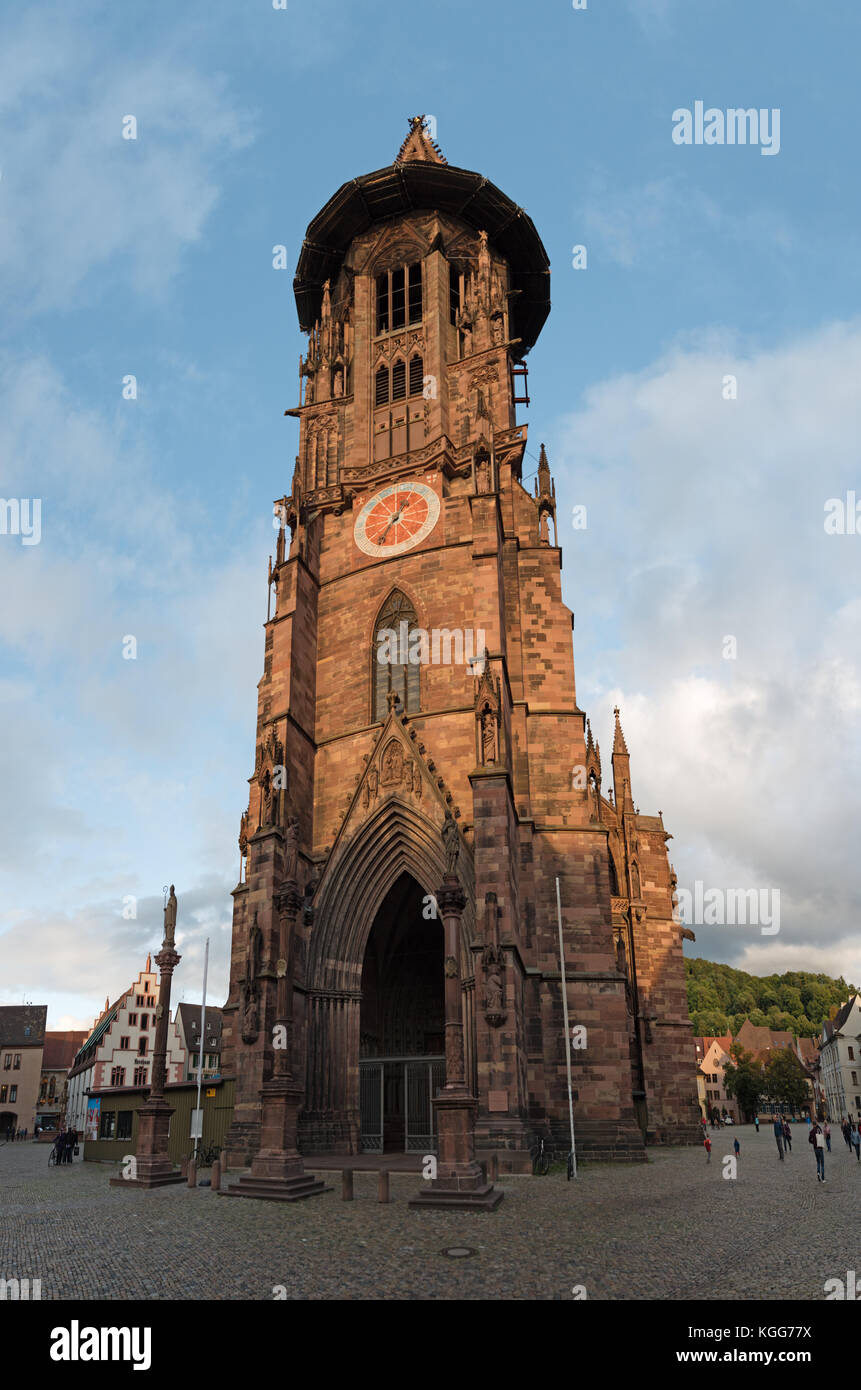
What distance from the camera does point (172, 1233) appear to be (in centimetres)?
1081

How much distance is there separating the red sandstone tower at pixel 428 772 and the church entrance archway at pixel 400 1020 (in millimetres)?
79

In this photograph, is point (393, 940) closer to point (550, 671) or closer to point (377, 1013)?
point (377, 1013)

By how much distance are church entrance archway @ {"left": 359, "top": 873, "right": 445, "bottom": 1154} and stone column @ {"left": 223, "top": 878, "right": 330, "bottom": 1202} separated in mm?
8084

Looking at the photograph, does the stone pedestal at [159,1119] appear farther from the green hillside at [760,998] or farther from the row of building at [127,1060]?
the green hillside at [760,998]

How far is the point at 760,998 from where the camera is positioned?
125 metres

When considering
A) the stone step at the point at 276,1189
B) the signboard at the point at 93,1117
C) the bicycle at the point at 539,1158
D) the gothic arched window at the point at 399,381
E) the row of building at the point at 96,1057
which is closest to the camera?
the stone step at the point at 276,1189

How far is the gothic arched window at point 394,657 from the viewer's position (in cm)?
2547

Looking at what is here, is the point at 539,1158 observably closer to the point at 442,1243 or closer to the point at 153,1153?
the point at 153,1153

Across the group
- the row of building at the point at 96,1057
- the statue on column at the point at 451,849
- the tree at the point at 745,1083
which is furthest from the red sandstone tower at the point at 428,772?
the tree at the point at 745,1083

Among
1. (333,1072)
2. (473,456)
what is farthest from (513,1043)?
(473,456)

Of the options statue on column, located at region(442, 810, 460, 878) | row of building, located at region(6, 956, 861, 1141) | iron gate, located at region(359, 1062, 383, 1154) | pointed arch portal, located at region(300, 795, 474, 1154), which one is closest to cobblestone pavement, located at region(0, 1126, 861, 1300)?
statue on column, located at region(442, 810, 460, 878)

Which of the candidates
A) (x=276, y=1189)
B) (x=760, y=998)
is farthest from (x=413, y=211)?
(x=760, y=998)

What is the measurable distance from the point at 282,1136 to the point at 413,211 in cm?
3365

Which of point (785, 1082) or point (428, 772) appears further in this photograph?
point (785, 1082)
